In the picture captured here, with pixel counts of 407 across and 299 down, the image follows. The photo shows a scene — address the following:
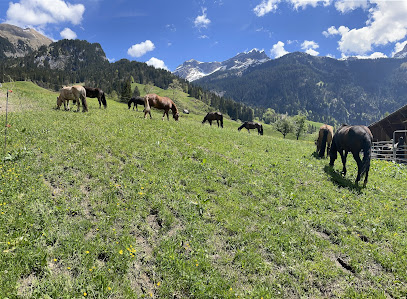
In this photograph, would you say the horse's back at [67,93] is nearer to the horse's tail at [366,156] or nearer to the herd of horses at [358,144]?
the herd of horses at [358,144]

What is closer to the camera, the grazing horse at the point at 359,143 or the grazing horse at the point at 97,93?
the grazing horse at the point at 359,143

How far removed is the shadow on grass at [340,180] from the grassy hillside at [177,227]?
17 cm

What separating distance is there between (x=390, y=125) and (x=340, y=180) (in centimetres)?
3836

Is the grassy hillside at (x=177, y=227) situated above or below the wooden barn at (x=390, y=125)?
below

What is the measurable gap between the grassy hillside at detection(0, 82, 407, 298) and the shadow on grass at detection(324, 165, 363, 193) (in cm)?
17

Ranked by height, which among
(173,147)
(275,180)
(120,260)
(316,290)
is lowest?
(316,290)

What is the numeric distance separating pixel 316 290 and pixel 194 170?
8.01m

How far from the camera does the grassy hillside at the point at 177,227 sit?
619 cm

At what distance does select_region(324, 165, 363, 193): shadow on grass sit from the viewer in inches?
546

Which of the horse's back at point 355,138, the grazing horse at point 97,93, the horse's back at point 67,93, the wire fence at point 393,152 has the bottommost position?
the wire fence at point 393,152

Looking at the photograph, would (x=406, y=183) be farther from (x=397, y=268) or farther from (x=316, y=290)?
(x=316, y=290)

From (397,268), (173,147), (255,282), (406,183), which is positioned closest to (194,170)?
(173,147)

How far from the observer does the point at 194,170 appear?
1287cm

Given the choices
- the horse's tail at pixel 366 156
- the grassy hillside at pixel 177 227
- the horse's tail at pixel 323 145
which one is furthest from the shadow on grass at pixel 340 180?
the horse's tail at pixel 323 145
